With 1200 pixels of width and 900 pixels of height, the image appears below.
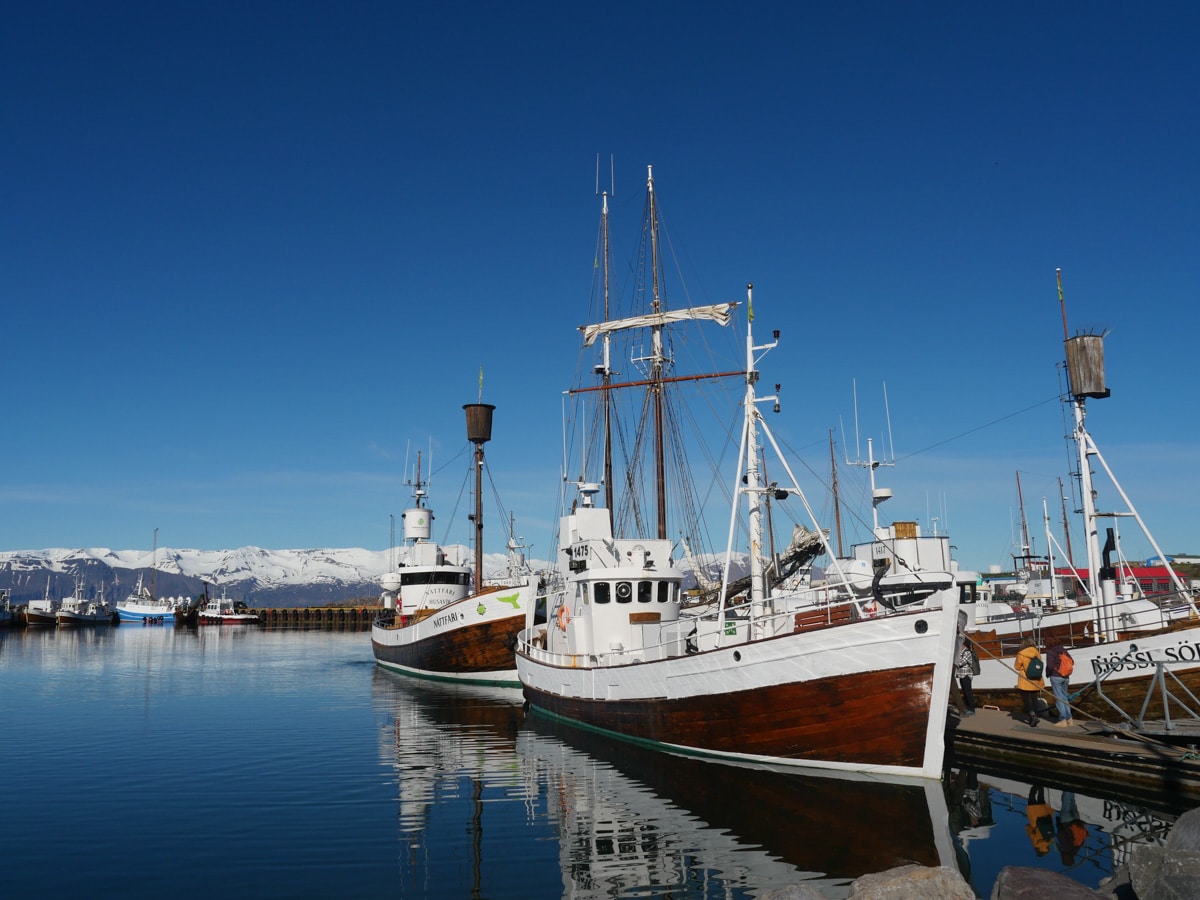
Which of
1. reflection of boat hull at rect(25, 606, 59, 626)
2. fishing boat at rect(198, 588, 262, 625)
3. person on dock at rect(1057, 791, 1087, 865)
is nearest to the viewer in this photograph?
person on dock at rect(1057, 791, 1087, 865)

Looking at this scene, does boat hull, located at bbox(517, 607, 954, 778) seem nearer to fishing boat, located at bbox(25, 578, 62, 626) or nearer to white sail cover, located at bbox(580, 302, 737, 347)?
white sail cover, located at bbox(580, 302, 737, 347)

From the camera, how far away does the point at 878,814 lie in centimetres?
1587

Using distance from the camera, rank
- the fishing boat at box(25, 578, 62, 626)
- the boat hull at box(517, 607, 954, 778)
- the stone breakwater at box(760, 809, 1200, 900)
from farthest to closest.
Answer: the fishing boat at box(25, 578, 62, 626)
the boat hull at box(517, 607, 954, 778)
the stone breakwater at box(760, 809, 1200, 900)

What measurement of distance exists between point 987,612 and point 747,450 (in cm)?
2371

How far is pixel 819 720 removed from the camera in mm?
18672

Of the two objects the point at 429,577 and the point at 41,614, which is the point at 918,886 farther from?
the point at 41,614

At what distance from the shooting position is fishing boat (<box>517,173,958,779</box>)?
17562 millimetres

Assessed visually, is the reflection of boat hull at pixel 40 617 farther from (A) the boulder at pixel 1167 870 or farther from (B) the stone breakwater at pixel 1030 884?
(A) the boulder at pixel 1167 870

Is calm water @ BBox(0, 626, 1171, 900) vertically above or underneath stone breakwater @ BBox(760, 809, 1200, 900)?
underneath

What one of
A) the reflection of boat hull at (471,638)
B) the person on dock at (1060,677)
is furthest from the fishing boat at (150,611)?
the person on dock at (1060,677)

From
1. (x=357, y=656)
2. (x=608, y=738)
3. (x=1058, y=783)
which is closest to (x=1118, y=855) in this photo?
(x=1058, y=783)

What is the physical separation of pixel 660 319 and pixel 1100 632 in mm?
24389

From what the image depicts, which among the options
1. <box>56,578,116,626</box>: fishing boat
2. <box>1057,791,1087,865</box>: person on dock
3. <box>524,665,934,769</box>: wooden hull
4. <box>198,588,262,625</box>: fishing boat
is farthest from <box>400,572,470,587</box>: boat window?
<box>198,588,262,625</box>: fishing boat

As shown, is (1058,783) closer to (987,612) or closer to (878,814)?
(878,814)
